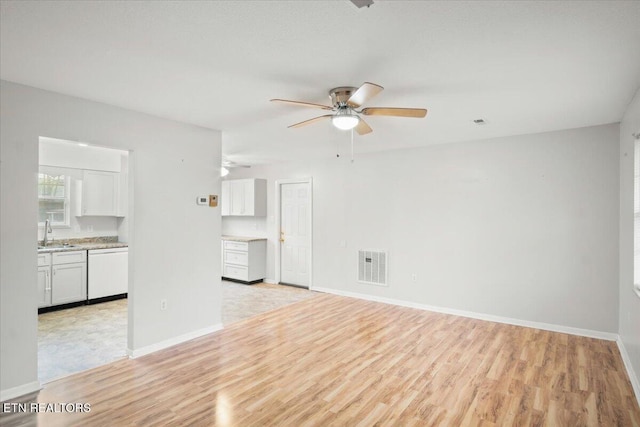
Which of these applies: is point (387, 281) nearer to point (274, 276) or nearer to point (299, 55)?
point (274, 276)

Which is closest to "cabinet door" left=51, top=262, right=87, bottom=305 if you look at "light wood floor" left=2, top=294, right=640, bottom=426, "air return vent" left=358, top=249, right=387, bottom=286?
"light wood floor" left=2, top=294, right=640, bottom=426

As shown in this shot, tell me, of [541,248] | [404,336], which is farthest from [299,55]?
[541,248]

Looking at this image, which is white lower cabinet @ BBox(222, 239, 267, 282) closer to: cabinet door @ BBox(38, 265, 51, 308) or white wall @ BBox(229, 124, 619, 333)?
white wall @ BBox(229, 124, 619, 333)

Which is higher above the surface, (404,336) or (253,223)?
(253,223)

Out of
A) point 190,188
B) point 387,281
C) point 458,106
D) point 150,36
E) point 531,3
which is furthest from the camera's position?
point 387,281

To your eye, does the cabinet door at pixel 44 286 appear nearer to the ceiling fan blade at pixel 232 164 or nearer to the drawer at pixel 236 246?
the drawer at pixel 236 246

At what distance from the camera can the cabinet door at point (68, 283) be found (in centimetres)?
486

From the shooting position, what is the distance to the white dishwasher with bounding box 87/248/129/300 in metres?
5.22

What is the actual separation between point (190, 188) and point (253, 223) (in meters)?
3.58

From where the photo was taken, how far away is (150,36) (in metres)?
2.00

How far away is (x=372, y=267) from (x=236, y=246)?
9.63 feet

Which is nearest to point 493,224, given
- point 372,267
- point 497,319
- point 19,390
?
point 497,319

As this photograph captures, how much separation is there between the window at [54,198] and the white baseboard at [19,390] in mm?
3448

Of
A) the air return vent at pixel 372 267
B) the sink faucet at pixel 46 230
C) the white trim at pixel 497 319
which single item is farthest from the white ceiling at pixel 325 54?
the sink faucet at pixel 46 230
